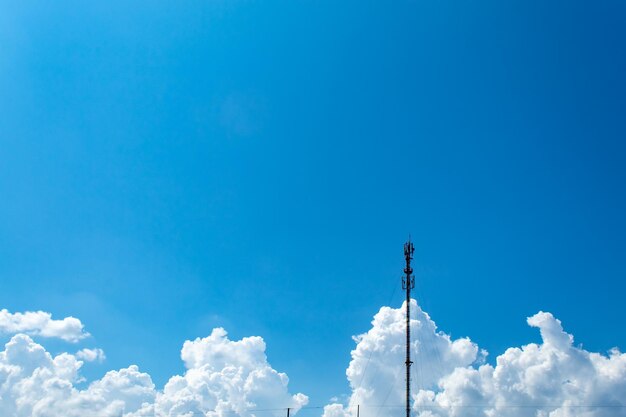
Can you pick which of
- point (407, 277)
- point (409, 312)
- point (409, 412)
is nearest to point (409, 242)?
point (407, 277)

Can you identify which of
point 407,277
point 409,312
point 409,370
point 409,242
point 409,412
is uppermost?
point 409,242

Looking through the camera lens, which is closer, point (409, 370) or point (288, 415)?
point (409, 370)

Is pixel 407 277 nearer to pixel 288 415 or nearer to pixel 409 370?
pixel 409 370

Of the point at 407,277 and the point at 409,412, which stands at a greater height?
the point at 407,277

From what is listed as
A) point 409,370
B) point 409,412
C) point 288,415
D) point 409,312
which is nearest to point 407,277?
point 409,312

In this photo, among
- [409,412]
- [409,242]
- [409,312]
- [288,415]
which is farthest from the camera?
[288,415]

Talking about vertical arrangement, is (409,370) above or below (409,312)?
below

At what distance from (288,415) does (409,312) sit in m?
34.2

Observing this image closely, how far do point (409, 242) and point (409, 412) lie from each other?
26596mm

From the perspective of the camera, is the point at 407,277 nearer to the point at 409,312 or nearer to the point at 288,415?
the point at 409,312

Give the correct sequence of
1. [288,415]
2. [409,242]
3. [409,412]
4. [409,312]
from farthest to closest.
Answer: [288,415] < [409,242] < [409,312] < [409,412]

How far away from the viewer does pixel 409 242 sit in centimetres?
8125

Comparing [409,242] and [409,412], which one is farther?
[409,242]

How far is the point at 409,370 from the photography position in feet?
231
